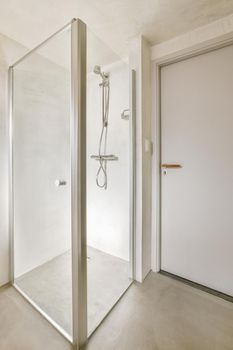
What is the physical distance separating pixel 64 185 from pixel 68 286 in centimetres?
79

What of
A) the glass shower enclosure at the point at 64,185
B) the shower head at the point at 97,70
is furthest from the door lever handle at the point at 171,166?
the shower head at the point at 97,70

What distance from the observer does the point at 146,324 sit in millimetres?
1375

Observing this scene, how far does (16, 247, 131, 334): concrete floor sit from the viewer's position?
55.7 inches

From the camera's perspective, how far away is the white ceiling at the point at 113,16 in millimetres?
1385

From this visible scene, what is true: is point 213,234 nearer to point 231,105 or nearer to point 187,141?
point 187,141

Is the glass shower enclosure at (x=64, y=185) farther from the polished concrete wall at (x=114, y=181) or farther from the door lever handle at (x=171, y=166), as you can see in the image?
the door lever handle at (x=171, y=166)

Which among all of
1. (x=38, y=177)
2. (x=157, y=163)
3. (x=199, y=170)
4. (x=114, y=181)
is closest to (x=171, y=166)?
(x=157, y=163)

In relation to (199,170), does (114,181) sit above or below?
below

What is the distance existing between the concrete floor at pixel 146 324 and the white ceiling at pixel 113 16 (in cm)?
233

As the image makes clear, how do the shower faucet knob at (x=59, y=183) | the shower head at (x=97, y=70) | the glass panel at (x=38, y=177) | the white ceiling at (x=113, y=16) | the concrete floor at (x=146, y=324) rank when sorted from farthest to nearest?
the shower head at (x=97, y=70) < the glass panel at (x=38, y=177) < the shower faucet knob at (x=59, y=183) < the white ceiling at (x=113, y=16) < the concrete floor at (x=146, y=324)

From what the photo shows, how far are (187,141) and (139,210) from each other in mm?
823

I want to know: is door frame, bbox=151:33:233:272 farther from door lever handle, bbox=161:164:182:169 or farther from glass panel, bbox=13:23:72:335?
glass panel, bbox=13:23:72:335

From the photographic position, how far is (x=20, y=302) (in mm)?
1572

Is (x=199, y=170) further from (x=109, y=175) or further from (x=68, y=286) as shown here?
(x=68, y=286)
